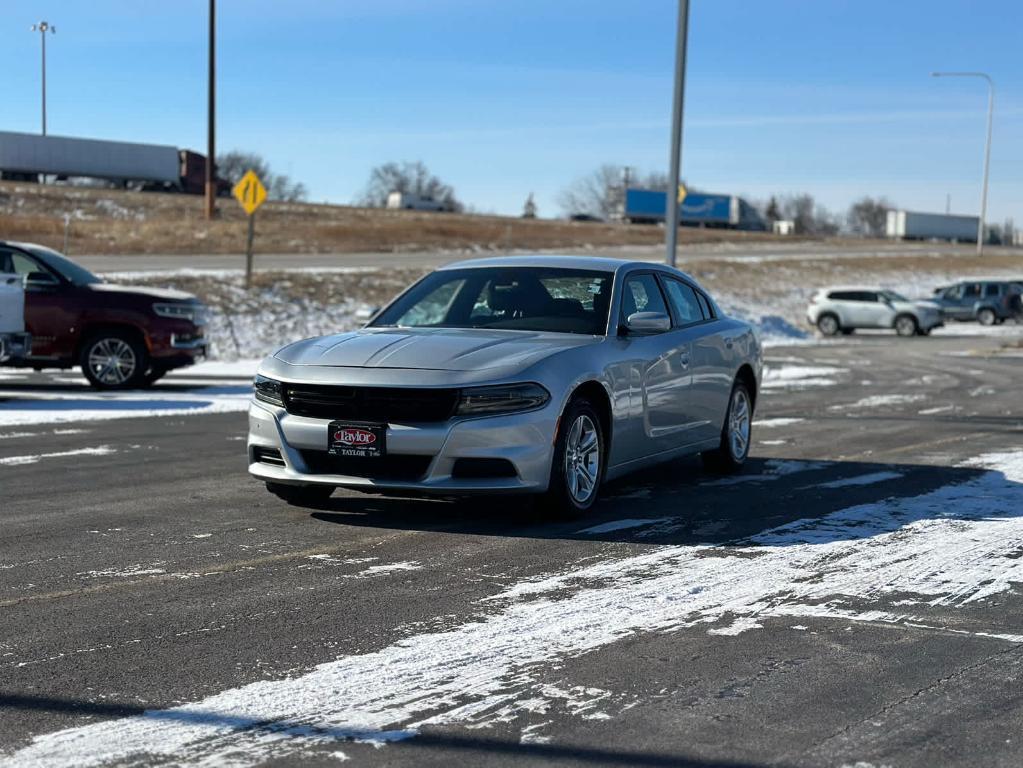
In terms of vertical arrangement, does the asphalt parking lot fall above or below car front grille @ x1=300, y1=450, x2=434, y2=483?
below

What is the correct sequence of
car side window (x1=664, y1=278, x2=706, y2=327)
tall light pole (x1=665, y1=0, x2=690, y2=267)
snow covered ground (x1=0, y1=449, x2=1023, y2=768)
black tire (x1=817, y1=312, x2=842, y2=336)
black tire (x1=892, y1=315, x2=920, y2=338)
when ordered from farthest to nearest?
black tire (x1=817, y1=312, x2=842, y2=336) < black tire (x1=892, y1=315, x2=920, y2=338) < tall light pole (x1=665, y1=0, x2=690, y2=267) < car side window (x1=664, y1=278, x2=706, y2=327) < snow covered ground (x1=0, y1=449, x2=1023, y2=768)

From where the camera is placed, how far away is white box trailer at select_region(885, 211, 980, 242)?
4316 inches

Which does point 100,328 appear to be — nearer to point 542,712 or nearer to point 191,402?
point 191,402

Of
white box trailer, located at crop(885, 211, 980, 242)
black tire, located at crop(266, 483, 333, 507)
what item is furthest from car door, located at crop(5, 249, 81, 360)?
white box trailer, located at crop(885, 211, 980, 242)

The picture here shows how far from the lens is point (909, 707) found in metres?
4.67

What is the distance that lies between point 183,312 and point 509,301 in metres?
9.74

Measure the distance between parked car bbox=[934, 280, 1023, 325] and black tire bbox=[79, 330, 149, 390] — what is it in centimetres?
3574

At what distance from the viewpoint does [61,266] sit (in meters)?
17.7

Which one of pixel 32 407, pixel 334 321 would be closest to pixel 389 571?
pixel 32 407

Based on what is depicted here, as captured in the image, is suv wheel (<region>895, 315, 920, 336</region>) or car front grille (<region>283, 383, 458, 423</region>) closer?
car front grille (<region>283, 383, 458, 423</region>)

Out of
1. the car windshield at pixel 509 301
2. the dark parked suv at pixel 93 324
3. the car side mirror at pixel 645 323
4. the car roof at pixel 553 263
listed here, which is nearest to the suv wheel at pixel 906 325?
the dark parked suv at pixel 93 324

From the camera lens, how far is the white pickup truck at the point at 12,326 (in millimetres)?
15961

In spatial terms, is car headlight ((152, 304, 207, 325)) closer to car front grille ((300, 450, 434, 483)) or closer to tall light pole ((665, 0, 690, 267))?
tall light pole ((665, 0, 690, 267))

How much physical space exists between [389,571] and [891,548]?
8.93ft
